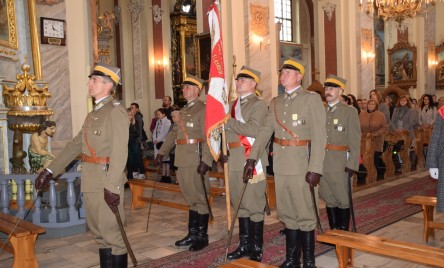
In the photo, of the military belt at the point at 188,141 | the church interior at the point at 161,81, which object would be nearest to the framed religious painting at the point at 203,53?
the church interior at the point at 161,81

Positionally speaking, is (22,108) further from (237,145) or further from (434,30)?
(434,30)

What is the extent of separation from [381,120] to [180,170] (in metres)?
5.04

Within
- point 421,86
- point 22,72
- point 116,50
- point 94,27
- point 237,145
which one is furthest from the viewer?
point 421,86

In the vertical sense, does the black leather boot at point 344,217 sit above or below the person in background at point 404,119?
below

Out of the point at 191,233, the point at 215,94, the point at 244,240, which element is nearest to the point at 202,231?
the point at 191,233

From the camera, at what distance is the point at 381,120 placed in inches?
332

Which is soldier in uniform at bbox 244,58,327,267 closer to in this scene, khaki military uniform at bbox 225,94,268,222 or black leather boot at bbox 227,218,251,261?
khaki military uniform at bbox 225,94,268,222

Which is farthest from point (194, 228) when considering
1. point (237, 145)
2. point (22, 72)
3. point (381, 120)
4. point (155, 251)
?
point (381, 120)

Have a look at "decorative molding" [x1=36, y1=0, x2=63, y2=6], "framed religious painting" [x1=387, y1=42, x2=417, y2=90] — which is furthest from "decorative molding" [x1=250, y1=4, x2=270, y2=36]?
"framed religious painting" [x1=387, y1=42, x2=417, y2=90]

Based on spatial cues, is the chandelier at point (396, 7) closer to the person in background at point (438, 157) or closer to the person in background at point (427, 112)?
the person in background at point (427, 112)

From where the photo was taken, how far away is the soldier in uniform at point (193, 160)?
4.66 metres

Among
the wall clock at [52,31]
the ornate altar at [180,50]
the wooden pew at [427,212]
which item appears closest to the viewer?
the wooden pew at [427,212]

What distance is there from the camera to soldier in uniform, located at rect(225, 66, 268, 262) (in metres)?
4.15

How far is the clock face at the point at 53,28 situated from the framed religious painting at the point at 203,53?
410 cm
